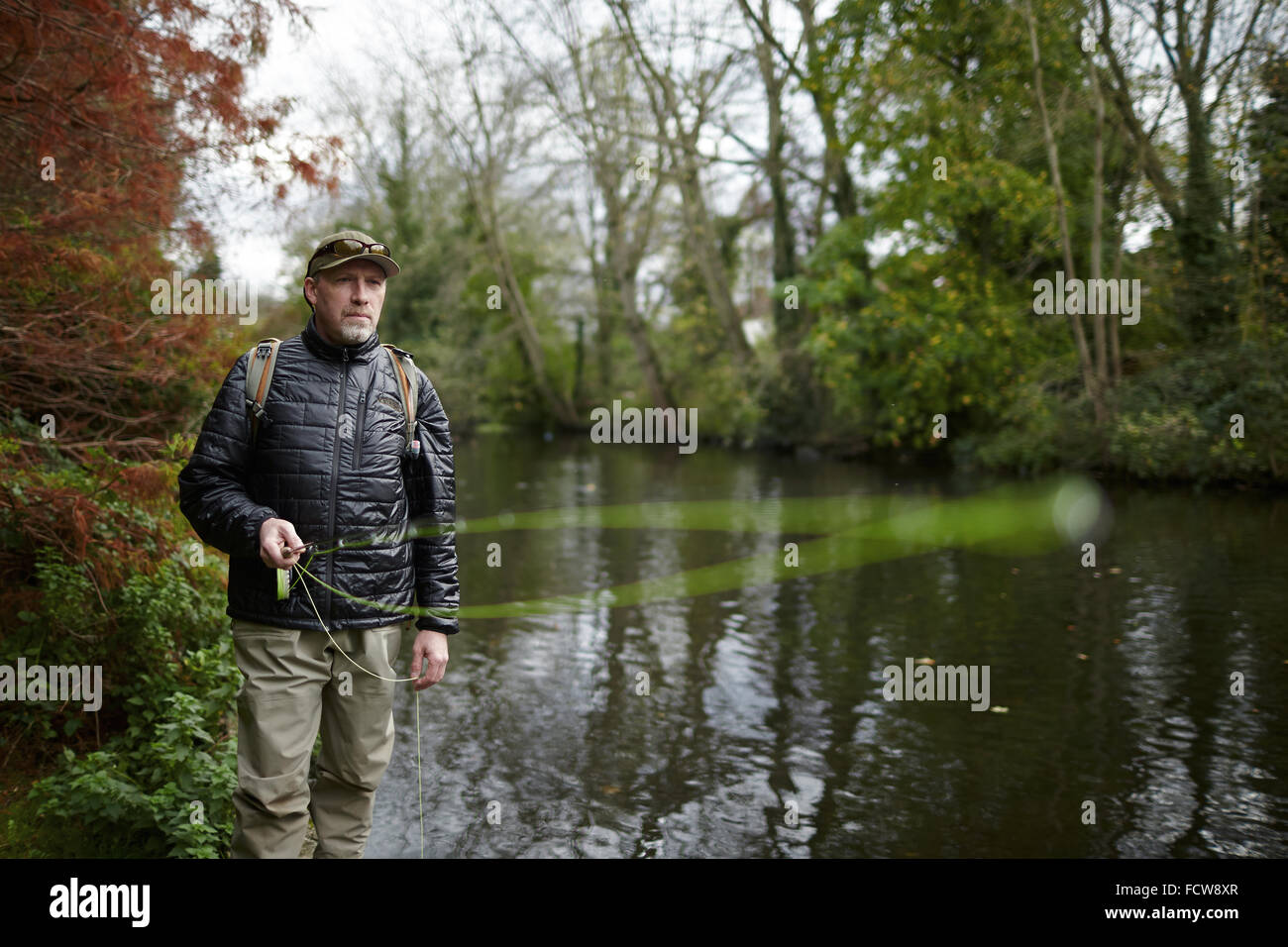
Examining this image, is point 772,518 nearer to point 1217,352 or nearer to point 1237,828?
point 1217,352

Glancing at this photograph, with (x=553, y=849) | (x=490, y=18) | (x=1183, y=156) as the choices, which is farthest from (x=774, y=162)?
(x=553, y=849)

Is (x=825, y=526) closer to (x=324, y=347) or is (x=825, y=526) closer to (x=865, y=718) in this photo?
(x=865, y=718)

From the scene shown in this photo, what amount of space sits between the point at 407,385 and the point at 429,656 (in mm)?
908

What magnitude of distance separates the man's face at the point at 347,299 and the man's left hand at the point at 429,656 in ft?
3.25

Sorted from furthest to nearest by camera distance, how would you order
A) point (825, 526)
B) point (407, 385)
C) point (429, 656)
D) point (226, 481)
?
point (825, 526) → point (407, 385) → point (429, 656) → point (226, 481)

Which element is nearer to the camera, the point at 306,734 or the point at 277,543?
the point at 277,543

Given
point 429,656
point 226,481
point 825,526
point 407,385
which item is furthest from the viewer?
point 825,526

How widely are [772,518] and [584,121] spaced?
19.3 meters

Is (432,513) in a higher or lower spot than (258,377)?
lower

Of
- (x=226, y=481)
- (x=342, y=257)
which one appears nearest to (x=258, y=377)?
(x=226, y=481)

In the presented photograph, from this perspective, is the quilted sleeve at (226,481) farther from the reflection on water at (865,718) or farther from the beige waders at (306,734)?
the reflection on water at (865,718)

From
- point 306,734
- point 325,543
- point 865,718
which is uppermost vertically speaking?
point 325,543

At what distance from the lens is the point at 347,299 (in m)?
3.63

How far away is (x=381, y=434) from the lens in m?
3.70
